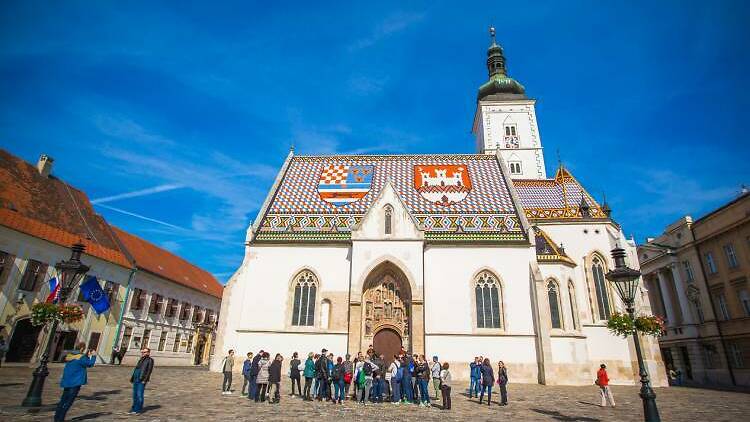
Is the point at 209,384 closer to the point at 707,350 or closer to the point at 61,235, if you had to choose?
the point at 61,235

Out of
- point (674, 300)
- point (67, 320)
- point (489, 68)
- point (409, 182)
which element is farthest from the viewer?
point (489, 68)

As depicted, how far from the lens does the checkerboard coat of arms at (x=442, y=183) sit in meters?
26.2

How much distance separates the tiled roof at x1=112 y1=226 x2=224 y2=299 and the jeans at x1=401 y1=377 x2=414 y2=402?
82.9ft

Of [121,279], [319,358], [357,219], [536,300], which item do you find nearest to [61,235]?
[121,279]

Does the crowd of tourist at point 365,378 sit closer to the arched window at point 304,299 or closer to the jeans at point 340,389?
the jeans at point 340,389

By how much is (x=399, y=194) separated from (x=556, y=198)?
1203 centimetres

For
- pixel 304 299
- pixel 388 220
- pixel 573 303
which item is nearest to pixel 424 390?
pixel 304 299

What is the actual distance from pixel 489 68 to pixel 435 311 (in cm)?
3725

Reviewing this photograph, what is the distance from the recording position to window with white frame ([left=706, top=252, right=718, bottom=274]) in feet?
97.1

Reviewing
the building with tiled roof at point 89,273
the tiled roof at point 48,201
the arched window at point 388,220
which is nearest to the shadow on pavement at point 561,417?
the arched window at point 388,220

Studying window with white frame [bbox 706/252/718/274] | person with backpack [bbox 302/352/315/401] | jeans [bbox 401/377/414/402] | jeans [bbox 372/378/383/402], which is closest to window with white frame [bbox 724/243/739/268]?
window with white frame [bbox 706/252/718/274]

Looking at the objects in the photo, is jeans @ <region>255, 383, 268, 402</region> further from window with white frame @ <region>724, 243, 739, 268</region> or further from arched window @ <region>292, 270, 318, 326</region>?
window with white frame @ <region>724, 243, 739, 268</region>

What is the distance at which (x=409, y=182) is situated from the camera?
2795 cm

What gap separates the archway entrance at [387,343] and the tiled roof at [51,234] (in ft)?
50.4
